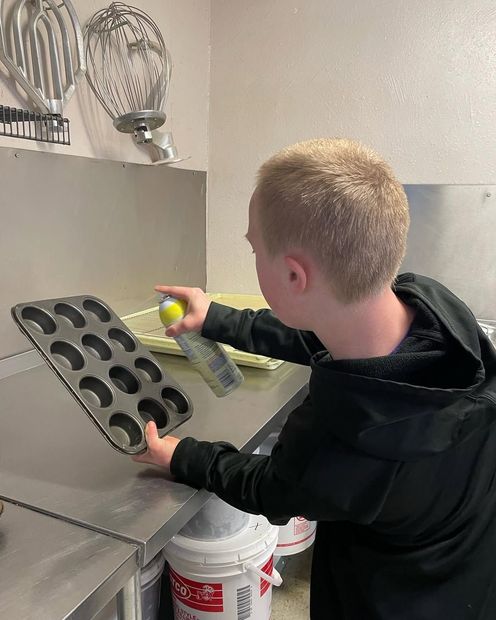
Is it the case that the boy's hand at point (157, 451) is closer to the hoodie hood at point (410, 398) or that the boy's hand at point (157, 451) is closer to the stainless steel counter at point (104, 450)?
the stainless steel counter at point (104, 450)

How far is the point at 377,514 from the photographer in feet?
1.85

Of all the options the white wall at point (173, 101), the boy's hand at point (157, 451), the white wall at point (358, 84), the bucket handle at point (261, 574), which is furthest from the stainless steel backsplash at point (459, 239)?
the boy's hand at point (157, 451)

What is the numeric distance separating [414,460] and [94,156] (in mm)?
942

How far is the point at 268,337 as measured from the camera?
85 cm

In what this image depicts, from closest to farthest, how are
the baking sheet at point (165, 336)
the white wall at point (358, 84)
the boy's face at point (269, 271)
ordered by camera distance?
the boy's face at point (269, 271)
the baking sheet at point (165, 336)
the white wall at point (358, 84)

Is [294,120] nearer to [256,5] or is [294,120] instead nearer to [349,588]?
[256,5]

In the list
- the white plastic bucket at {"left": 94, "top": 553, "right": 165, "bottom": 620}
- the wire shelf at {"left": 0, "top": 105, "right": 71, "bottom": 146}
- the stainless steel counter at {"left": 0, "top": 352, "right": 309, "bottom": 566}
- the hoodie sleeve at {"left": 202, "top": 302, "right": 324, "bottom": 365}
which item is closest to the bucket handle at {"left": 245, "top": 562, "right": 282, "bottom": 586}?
the white plastic bucket at {"left": 94, "top": 553, "right": 165, "bottom": 620}

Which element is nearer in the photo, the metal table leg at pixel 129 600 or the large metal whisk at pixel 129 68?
the metal table leg at pixel 129 600

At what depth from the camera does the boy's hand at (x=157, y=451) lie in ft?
2.15

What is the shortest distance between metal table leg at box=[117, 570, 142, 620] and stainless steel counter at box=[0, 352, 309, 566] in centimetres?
6

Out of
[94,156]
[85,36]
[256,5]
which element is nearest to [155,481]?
[94,156]

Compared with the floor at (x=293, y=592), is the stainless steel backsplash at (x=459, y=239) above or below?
above

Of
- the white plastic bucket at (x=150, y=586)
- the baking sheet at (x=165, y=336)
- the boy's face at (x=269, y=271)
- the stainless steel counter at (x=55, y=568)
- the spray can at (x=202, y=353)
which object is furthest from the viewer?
the baking sheet at (x=165, y=336)

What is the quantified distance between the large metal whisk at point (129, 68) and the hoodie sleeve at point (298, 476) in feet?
2.45
